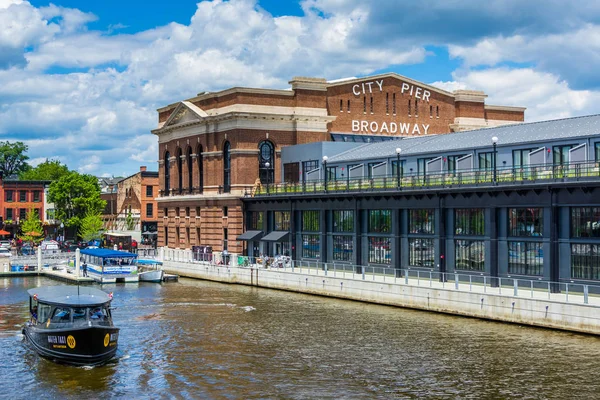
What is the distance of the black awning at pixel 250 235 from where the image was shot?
83938 millimetres

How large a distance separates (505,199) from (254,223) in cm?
3654

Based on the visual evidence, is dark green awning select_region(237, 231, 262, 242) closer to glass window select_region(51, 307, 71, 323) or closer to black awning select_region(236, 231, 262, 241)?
black awning select_region(236, 231, 262, 241)

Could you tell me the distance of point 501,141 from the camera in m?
63.9

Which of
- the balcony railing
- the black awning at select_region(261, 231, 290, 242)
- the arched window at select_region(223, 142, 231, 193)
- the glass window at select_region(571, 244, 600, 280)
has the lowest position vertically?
the glass window at select_region(571, 244, 600, 280)

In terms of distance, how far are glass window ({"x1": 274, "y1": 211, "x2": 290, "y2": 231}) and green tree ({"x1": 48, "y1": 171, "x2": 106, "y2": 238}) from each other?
60733 mm

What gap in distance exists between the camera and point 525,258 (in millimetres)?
54250

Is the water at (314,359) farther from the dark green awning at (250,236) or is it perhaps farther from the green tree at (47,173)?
the green tree at (47,173)

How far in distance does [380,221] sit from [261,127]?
2465cm

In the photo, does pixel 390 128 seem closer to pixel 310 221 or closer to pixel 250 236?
pixel 250 236

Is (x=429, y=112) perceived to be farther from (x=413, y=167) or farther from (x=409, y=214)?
(x=409, y=214)

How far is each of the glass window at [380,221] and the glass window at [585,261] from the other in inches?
708

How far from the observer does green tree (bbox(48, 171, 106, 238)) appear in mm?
136000

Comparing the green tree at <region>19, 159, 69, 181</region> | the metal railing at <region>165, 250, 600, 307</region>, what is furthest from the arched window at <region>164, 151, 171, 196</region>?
the green tree at <region>19, 159, 69, 181</region>

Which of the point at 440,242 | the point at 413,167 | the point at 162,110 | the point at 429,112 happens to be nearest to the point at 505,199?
the point at 440,242
